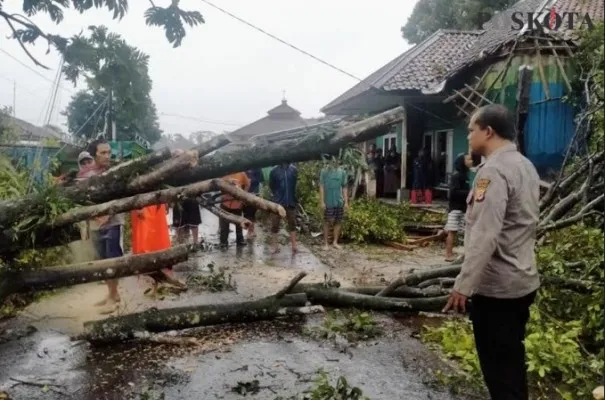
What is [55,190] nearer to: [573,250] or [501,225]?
[501,225]

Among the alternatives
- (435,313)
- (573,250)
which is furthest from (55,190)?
(573,250)

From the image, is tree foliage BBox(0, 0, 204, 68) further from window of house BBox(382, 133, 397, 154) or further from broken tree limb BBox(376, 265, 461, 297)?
window of house BBox(382, 133, 397, 154)

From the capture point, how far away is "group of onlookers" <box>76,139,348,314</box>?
20.2 ft

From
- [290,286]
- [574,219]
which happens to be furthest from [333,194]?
[574,219]

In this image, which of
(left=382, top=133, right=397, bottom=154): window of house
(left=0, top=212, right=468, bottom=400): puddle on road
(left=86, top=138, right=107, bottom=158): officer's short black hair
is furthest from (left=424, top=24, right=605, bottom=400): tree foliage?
(left=382, top=133, right=397, bottom=154): window of house

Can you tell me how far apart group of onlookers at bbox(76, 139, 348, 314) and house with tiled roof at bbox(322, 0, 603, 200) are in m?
2.06

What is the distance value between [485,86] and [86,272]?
31.7 feet

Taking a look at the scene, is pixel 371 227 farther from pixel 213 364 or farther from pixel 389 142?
pixel 389 142

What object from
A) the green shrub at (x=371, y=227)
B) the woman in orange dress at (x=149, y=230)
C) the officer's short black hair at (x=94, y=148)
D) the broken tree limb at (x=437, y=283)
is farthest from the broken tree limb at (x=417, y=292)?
the green shrub at (x=371, y=227)

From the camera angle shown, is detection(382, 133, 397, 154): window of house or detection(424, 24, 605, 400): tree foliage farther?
detection(382, 133, 397, 154): window of house

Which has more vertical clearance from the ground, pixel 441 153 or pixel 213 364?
pixel 441 153

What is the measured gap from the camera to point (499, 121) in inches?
122

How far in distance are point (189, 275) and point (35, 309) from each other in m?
2.16

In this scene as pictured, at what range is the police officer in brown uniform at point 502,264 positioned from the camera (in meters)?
2.91
